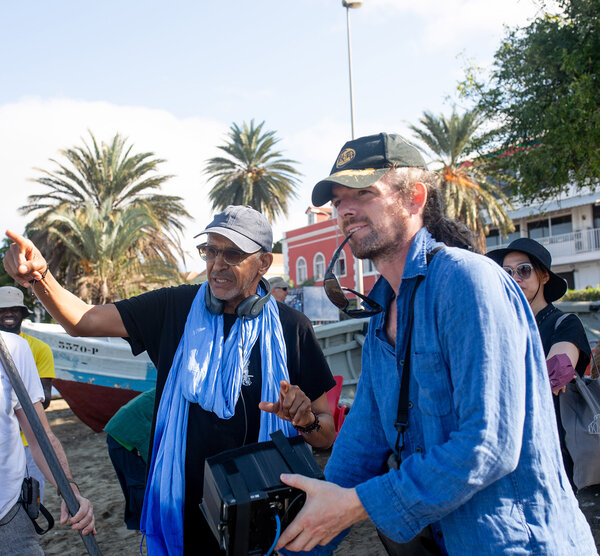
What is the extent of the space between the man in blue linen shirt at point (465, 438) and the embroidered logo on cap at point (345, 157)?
0.16 m

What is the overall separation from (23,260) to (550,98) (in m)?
11.6

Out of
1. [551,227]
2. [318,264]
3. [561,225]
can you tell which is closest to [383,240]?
[561,225]

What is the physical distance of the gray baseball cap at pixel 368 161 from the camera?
1.72 m

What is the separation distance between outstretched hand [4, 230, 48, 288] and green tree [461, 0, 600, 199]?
34.0ft

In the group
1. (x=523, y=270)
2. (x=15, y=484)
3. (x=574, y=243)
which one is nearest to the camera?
(x=15, y=484)

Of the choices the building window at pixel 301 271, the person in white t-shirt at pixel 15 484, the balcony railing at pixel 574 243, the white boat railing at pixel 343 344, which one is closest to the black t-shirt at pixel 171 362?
the person in white t-shirt at pixel 15 484

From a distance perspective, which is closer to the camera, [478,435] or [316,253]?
[478,435]

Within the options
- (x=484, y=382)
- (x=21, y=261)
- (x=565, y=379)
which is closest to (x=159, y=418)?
(x=21, y=261)

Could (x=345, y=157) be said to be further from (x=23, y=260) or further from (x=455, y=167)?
Answer: (x=455, y=167)

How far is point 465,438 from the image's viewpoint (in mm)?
1264

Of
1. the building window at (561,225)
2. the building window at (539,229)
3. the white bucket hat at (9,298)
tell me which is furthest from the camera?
the building window at (539,229)

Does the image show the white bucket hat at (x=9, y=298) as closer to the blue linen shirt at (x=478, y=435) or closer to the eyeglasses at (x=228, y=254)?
the eyeglasses at (x=228, y=254)

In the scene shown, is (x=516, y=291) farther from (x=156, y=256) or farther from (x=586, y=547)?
(x=156, y=256)

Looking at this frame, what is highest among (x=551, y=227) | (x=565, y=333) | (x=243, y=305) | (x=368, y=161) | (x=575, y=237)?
(x=368, y=161)
